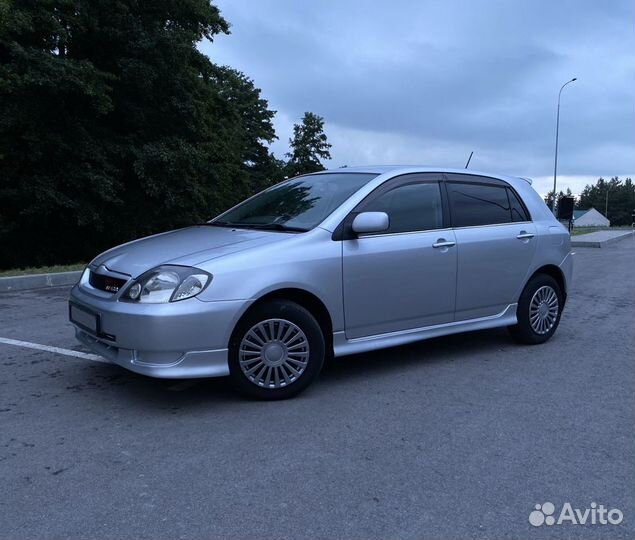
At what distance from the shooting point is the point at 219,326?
3.79 m

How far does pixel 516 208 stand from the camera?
571 centimetres

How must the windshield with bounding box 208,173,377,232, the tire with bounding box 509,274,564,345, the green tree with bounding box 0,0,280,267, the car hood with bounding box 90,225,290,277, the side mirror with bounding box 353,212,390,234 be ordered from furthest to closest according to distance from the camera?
the green tree with bounding box 0,0,280,267 < the tire with bounding box 509,274,564,345 < the windshield with bounding box 208,173,377,232 < the side mirror with bounding box 353,212,390,234 < the car hood with bounding box 90,225,290,277

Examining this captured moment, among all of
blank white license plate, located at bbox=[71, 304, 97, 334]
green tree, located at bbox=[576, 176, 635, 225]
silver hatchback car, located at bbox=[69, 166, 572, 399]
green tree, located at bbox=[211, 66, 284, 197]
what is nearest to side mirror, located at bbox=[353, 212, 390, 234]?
silver hatchback car, located at bbox=[69, 166, 572, 399]

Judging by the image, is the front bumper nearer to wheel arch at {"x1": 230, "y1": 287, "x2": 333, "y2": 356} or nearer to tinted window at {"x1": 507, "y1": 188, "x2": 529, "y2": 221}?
wheel arch at {"x1": 230, "y1": 287, "x2": 333, "y2": 356}

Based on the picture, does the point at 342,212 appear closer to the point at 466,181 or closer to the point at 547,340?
the point at 466,181

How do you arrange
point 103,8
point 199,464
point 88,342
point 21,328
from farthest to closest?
point 103,8 → point 21,328 → point 88,342 → point 199,464

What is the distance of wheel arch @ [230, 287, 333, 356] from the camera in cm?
397

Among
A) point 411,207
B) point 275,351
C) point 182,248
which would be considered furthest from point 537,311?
point 182,248

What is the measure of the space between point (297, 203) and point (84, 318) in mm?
1842

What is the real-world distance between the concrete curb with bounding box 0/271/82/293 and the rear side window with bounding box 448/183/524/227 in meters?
6.88

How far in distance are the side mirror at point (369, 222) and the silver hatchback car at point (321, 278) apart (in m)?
0.01

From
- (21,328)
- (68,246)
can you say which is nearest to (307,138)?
(68,246)

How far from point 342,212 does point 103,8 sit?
55.0ft

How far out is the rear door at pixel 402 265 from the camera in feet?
14.5
